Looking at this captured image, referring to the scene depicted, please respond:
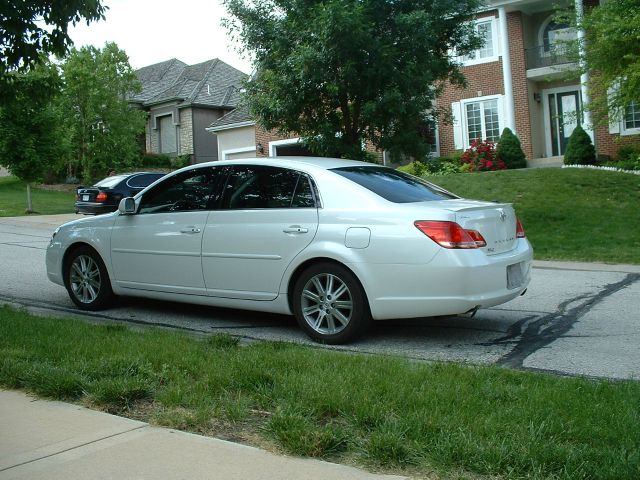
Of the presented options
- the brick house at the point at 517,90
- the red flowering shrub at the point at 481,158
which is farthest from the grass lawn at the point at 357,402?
the brick house at the point at 517,90

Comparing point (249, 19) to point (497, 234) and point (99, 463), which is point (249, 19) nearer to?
point (497, 234)

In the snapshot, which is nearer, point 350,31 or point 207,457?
point 207,457

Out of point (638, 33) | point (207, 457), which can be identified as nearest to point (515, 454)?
point (207, 457)

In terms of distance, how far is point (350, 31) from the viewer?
1232cm

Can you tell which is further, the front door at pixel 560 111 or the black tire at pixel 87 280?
the front door at pixel 560 111

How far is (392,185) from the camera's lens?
6.66 metres

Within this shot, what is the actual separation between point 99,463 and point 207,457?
534mm

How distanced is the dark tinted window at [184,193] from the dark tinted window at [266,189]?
0.73 feet

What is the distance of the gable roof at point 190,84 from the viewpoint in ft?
132

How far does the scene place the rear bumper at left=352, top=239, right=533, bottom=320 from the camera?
5.76 m

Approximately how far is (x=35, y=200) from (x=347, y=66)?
20540mm

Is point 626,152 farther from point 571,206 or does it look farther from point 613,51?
point 613,51

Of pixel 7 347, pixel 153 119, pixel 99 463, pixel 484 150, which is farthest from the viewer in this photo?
pixel 153 119

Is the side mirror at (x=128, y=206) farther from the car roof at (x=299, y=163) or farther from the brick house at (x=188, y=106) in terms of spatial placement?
the brick house at (x=188, y=106)
